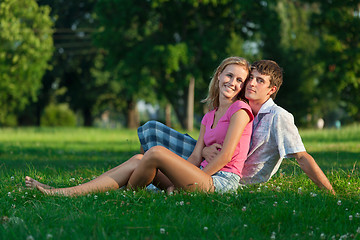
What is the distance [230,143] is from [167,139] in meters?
1.25

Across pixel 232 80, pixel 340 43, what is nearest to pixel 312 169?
pixel 232 80

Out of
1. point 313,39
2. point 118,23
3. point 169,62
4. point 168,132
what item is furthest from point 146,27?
point 168,132

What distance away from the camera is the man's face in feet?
16.4

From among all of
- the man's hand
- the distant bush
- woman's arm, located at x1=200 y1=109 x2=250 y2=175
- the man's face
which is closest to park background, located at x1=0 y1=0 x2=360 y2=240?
the distant bush

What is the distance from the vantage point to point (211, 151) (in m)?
4.93

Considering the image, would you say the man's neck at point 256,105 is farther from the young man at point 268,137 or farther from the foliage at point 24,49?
the foliage at point 24,49

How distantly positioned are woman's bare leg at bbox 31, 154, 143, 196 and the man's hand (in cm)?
Answer: 73

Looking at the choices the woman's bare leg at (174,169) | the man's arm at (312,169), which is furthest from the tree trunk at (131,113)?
the man's arm at (312,169)

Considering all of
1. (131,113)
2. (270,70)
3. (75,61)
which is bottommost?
(131,113)

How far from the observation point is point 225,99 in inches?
201

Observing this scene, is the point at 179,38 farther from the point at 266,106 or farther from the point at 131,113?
the point at 266,106

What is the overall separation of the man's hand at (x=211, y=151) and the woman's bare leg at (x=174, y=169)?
282mm

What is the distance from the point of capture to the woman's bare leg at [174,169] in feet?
15.0

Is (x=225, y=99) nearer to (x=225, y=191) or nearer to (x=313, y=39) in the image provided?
(x=225, y=191)
